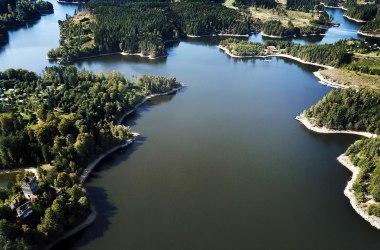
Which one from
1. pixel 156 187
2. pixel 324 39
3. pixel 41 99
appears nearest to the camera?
pixel 156 187

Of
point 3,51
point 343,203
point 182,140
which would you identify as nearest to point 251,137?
point 182,140

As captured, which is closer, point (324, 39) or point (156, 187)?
point (156, 187)

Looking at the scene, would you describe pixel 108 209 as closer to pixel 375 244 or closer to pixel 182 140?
pixel 182 140

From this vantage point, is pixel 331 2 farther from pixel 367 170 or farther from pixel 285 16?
pixel 367 170

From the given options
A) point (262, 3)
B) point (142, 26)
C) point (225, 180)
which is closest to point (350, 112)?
point (225, 180)

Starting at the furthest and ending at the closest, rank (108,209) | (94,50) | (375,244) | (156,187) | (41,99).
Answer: (94,50) < (41,99) < (156,187) < (108,209) < (375,244)

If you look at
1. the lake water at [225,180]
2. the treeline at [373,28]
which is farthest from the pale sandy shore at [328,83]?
the treeline at [373,28]

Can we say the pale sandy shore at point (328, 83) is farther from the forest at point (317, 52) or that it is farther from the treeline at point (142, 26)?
the treeline at point (142, 26)
